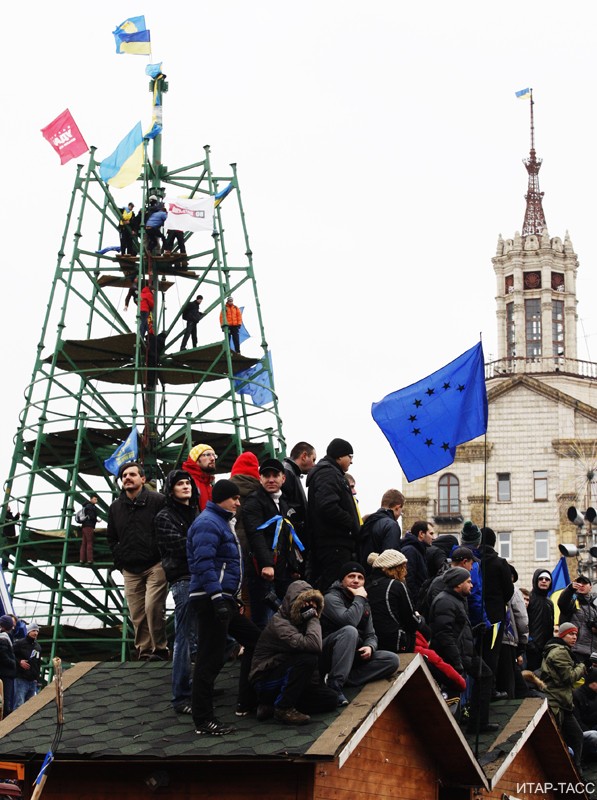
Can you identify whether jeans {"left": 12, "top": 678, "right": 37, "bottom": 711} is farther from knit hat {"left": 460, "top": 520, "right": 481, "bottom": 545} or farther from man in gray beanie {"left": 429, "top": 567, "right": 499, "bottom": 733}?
knit hat {"left": 460, "top": 520, "right": 481, "bottom": 545}

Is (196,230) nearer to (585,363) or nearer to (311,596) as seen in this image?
(311,596)

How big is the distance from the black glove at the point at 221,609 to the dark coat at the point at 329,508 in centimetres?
217

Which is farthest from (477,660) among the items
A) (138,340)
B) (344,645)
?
(138,340)

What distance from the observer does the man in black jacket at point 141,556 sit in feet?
47.8

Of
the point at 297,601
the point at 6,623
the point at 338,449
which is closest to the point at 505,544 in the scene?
the point at 6,623

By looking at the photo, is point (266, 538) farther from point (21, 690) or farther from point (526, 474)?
point (526, 474)

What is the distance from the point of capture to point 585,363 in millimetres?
91250

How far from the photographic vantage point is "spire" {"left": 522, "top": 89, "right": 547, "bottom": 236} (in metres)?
98.5

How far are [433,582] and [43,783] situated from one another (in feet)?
16.3

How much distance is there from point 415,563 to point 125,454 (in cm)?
909

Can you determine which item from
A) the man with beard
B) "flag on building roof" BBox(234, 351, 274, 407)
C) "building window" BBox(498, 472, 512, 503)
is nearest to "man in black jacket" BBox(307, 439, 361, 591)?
the man with beard

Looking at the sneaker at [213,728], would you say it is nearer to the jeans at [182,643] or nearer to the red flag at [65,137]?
the jeans at [182,643]

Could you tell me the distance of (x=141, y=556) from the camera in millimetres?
14586

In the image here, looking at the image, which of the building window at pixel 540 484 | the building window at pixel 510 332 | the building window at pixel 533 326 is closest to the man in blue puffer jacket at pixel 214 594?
the building window at pixel 540 484
